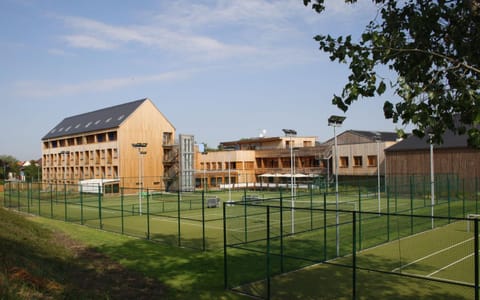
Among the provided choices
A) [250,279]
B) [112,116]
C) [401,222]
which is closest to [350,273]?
[250,279]

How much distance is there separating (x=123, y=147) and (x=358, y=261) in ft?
151

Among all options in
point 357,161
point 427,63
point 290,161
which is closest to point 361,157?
point 357,161

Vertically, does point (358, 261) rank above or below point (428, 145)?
below

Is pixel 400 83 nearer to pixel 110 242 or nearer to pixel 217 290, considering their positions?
pixel 217 290

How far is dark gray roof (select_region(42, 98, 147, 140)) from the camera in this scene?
59.7 m

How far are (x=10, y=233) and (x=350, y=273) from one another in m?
13.7

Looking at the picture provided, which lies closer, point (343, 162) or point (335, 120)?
point (335, 120)

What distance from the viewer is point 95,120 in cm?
6638

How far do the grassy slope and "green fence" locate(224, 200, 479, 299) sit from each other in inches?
36.4

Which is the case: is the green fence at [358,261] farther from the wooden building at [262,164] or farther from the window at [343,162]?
the wooden building at [262,164]

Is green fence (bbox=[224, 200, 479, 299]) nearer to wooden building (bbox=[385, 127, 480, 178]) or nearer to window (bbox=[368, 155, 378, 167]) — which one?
wooden building (bbox=[385, 127, 480, 178])

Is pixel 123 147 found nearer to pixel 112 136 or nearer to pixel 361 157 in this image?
pixel 112 136

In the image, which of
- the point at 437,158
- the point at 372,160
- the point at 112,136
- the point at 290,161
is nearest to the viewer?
the point at 437,158

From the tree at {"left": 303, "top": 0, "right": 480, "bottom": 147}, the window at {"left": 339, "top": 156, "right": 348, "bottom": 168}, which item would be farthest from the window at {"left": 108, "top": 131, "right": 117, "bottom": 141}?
the tree at {"left": 303, "top": 0, "right": 480, "bottom": 147}
